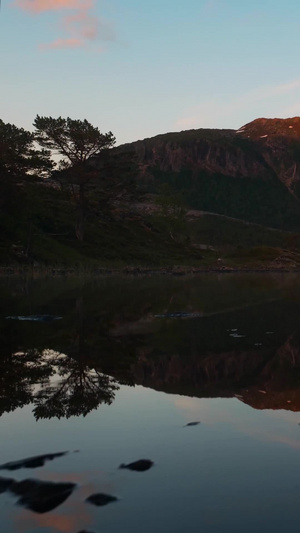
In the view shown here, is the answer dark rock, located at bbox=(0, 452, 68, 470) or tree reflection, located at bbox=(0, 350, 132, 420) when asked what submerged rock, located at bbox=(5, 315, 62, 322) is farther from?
dark rock, located at bbox=(0, 452, 68, 470)

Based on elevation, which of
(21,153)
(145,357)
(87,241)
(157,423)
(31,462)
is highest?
(21,153)

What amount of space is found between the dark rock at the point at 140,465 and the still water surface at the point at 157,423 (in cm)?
13

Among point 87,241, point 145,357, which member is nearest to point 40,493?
point 145,357

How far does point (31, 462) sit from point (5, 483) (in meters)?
0.75

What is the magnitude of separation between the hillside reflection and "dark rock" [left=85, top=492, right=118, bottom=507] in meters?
3.49

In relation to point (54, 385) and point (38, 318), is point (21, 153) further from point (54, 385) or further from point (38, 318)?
point (54, 385)

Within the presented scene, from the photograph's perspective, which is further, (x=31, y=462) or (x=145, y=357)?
(x=145, y=357)

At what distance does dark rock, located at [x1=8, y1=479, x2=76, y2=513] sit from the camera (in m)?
5.72

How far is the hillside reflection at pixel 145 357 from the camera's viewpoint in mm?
10945

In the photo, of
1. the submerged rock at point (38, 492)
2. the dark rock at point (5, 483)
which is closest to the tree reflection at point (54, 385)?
the dark rock at point (5, 483)

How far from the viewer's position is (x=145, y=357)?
15.0 meters

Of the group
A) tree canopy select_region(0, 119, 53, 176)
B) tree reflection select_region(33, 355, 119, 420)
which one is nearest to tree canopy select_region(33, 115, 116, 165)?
tree canopy select_region(0, 119, 53, 176)

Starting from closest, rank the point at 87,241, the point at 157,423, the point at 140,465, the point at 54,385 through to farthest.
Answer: the point at 140,465 → the point at 157,423 → the point at 54,385 → the point at 87,241

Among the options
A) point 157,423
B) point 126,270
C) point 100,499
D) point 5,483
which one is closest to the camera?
point 100,499
